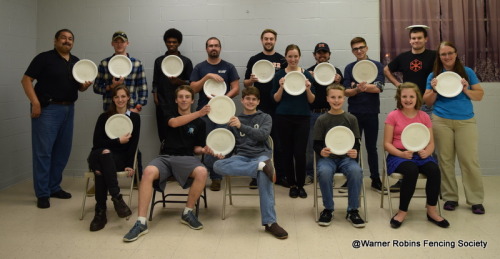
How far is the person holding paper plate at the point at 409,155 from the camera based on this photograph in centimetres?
328

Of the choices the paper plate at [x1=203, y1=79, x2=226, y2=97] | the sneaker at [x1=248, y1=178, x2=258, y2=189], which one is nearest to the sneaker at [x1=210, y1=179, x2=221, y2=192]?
the sneaker at [x1=248, y1=178, x2=258, y2=189]

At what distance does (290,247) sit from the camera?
290 cm

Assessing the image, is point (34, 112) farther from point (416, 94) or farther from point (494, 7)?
point (494, 7)

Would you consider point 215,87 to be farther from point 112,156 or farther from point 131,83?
point 112,156

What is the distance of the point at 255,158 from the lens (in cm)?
351

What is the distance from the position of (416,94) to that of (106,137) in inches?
105

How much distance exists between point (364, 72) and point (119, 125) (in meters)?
2.47

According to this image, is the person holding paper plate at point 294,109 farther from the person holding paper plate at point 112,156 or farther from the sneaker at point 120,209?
the sneaker at point 120,209

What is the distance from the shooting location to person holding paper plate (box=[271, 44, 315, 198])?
4051mm

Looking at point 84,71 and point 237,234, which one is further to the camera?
point 84,71

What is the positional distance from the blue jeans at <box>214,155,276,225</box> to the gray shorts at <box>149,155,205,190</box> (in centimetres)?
22

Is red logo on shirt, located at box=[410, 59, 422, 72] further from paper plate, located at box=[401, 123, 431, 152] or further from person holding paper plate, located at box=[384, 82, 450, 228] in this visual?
paper plate, located at box=[401, 123, 431, 152]

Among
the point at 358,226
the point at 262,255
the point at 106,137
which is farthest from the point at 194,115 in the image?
the point at 358,226


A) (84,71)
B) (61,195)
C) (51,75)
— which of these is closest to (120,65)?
(84,71)
